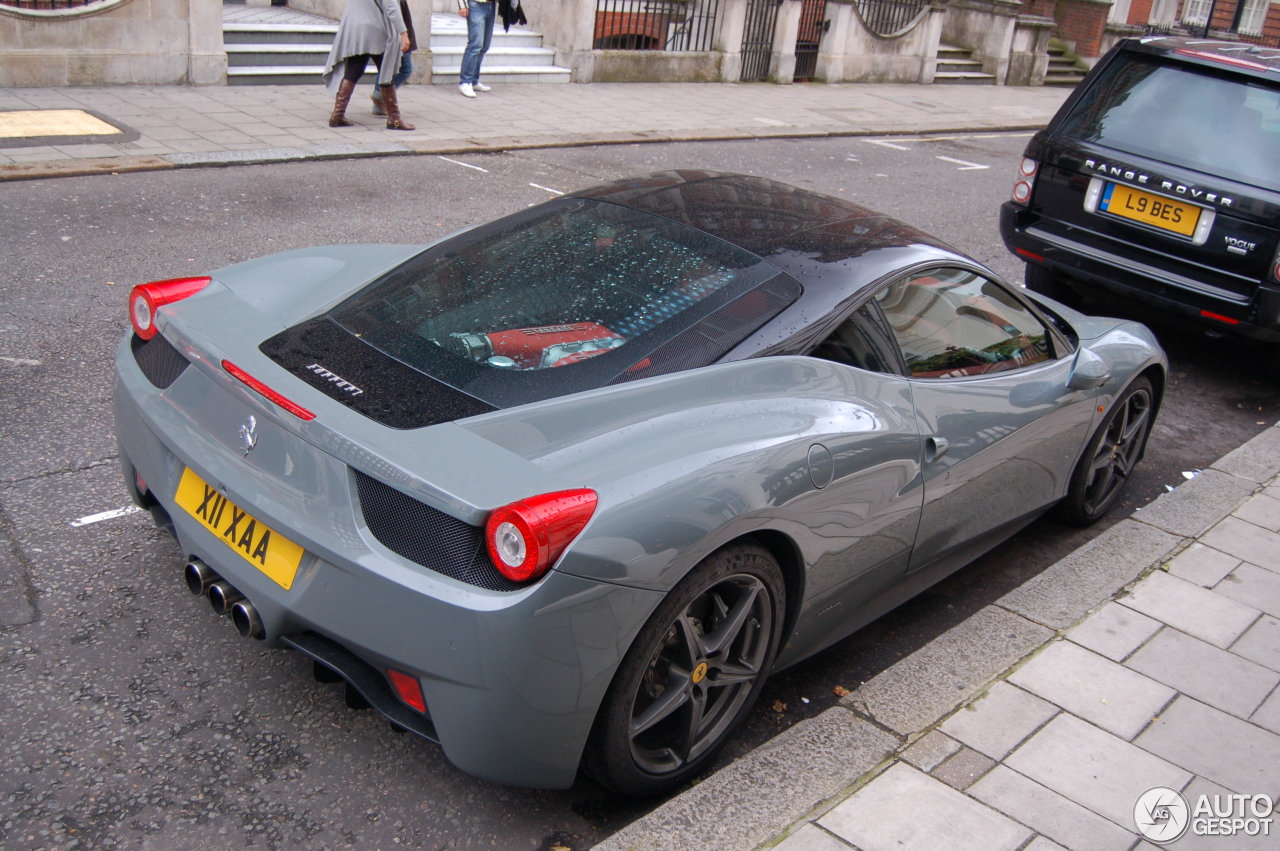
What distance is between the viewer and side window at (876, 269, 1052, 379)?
3504 mm

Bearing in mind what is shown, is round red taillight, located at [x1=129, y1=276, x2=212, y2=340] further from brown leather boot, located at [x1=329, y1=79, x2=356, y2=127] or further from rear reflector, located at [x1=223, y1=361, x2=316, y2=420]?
brown leather boot, located at [x1=329, y1=79, x2=356, y2=127]

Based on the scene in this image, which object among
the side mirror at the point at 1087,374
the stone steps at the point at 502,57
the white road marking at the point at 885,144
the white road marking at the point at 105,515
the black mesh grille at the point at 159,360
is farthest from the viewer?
the stone steps at the point at 502,57

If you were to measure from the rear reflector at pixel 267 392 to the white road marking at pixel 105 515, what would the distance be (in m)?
1.29

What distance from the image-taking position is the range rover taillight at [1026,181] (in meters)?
7.01

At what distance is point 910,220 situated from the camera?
33.1 ft

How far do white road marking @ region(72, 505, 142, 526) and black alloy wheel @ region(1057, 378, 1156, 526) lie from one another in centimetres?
360

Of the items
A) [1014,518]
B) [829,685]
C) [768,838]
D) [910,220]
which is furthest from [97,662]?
[910,220]

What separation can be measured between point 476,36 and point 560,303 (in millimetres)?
11000

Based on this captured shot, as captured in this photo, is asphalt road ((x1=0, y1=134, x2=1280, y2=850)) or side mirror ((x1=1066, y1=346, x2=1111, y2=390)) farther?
side mirror ((x1=1066, y1=346, x2=1111, y2=390))

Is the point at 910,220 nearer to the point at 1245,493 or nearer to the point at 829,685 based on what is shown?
the point at 1245,493

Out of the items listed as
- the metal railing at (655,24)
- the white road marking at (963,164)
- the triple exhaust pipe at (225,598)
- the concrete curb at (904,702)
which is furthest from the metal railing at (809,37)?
the triple exhaust pipe at (225,598)

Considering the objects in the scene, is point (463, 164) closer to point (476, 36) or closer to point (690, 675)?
point (476, 36)

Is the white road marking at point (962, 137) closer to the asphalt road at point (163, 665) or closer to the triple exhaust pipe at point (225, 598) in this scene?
the asphalt road at point (163, 665)

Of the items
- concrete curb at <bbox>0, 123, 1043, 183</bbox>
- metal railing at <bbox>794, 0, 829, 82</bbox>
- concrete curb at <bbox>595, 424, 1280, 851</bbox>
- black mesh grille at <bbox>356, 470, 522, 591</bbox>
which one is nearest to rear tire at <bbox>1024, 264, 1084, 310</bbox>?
concrete curb at <bbox>595, 424, 1280, 851</bbox>
